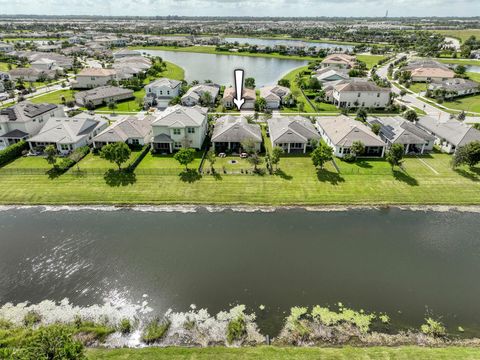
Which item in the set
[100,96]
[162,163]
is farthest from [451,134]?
[100,96]

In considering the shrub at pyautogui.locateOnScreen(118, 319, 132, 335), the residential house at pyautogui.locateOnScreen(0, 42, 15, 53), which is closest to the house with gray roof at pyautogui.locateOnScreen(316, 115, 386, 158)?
the shrub at pyautogui.locateOnScreen(118, 319, 132, 335)

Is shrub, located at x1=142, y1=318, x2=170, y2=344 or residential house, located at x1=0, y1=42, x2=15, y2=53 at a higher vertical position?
residential house, located at x1=0, y1=42, x2=15, y2=53

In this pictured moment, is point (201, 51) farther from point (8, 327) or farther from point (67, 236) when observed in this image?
point (8, 327)

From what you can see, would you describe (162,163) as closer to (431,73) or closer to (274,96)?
(274,96)

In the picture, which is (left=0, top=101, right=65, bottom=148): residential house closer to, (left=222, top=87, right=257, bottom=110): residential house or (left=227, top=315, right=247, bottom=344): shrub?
(left=222, top=87, right=257, bottom=110): residential house

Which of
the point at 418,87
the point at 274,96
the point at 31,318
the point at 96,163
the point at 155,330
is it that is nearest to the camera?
the point at 155,330

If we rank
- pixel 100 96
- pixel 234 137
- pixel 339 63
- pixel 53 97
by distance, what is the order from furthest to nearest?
pixel 339 63 < pixel 53 97 < pixel 100 96 < pixel 234 137

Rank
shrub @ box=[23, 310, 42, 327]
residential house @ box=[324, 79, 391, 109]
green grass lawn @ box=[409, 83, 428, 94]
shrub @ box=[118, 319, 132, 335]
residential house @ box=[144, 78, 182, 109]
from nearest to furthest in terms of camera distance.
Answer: shrub @ box=[118, 319, 132, 335] → shrub @ box=[23, 310, 42, 327] → residential house @ box=[324, 79, 391, 109] → residential house @ box=[144, 78, 182, 109] → green grass lawn @ box=[409, 83, 428, 94]
